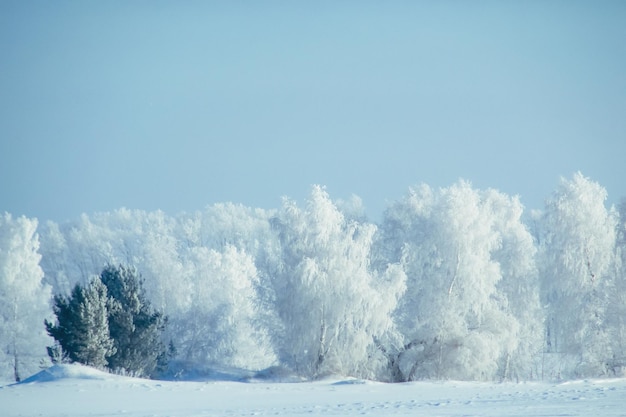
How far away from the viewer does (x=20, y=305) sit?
2117 inches

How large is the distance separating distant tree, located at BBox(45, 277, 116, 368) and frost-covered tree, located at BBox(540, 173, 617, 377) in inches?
991

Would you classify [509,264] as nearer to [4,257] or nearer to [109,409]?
[109,409]

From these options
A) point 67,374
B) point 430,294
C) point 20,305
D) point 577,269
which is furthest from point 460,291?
point 20,305

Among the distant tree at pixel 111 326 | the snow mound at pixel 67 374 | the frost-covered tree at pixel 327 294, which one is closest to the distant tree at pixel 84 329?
the distant tree at pixel 111 326

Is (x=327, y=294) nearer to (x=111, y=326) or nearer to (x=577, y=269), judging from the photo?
→ (x=111, y=326)

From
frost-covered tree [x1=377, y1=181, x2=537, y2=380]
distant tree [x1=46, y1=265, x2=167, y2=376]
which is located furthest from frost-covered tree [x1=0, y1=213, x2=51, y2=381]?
frost-covered tree [x1=377, y1=181, x2=537, y2=380]

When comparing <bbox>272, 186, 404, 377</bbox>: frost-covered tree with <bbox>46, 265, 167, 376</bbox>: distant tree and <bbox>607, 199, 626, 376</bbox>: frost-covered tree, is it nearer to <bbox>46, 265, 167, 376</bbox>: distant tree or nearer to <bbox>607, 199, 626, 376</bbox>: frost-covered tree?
<bbox>46, 265, 167, 376</bbox>: distant tree

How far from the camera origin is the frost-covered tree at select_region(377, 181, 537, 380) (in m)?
40.6

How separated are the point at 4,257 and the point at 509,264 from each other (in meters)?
36.9

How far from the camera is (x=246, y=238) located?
3888 inches

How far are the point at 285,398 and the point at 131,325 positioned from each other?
1590 centimetres

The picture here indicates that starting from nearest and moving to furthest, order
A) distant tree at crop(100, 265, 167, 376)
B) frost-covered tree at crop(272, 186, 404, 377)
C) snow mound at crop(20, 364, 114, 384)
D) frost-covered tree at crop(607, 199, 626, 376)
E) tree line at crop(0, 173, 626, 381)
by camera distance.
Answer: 1. snow mound at crop(20, 364, 114, 384)
2. distant tree at crop(100, 265, 167, 376)
3. frost-covered tree at crop(607, 199, 626, 376)
4. tree line at crop(0, 173, 626, 381)
5. frost-covered tree at crop(272, 186, 404, 377)

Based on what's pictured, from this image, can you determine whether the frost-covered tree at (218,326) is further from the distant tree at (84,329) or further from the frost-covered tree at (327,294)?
the distant tree at (84,329)

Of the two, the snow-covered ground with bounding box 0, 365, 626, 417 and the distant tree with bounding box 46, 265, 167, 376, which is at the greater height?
the distant tree with bounding box 46, 265, 167, 376
